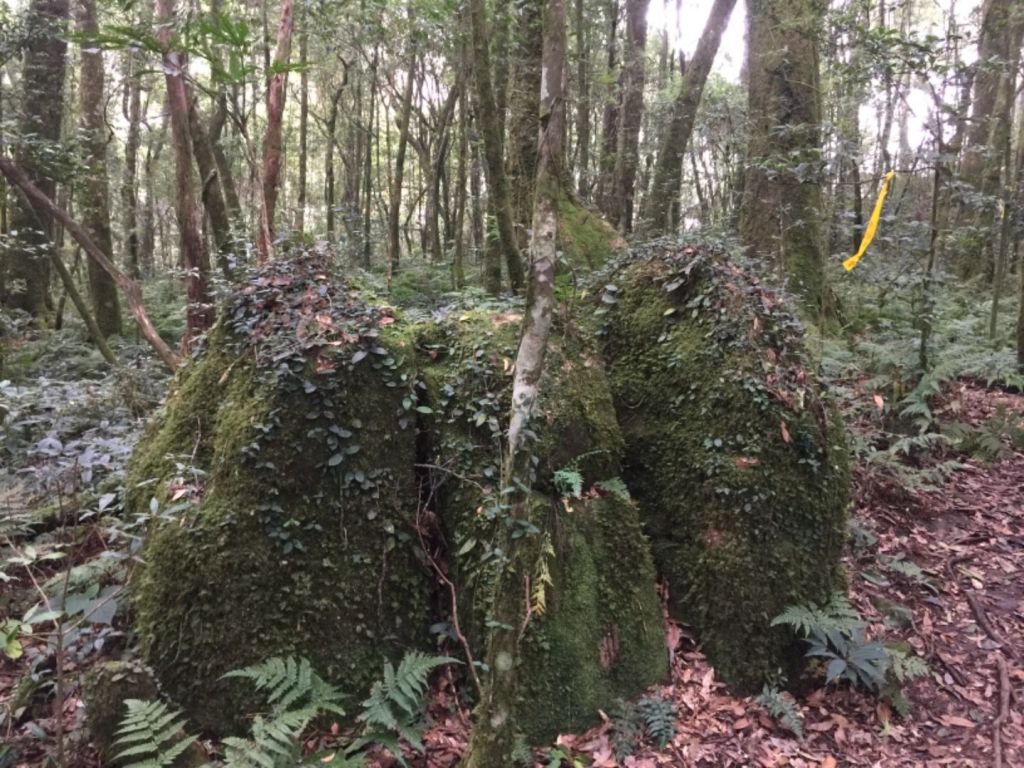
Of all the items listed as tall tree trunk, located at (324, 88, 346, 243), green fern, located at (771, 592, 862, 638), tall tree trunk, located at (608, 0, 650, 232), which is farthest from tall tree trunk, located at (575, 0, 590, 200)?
green fern, located at (771, 592, 862, 638)

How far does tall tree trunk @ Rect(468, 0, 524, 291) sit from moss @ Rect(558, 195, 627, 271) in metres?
1.58

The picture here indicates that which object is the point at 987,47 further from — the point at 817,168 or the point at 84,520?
the point at 84,520

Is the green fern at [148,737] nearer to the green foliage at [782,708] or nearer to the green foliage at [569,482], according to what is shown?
the green foliage at [569,482]

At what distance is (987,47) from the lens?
13.8 m

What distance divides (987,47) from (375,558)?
17.1 metres

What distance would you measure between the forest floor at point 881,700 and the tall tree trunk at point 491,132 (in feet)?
12.9

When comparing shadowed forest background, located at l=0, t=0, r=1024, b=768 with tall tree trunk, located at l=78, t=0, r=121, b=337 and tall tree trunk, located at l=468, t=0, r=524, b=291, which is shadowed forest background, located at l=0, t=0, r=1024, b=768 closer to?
tall tree trunk, located at l=468, t=0, r=524, b=291

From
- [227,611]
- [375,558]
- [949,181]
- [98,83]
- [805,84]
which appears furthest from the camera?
[98,83]

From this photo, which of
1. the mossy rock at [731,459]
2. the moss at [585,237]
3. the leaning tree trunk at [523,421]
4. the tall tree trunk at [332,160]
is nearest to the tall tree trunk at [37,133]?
the tall tree trunk at [332,160]

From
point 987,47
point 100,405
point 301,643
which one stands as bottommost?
point 301,643

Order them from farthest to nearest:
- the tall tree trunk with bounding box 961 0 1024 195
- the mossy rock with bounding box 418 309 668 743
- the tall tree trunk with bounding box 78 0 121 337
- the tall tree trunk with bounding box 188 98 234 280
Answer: the tall tree trunk with bounding box 78 0 121 337, the tall tree trunk with bounding box 188 98 234 280, the tall tree trunk with bounding box 961 0 1024 195, the mossy rock with bounding box 418 309 668 743

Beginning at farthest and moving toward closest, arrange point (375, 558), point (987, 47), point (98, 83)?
point (987, 47) → point (98, 83) → point (375, 558)

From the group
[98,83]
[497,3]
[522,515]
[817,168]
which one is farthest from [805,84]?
[98,83]

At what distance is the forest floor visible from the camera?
3816 mm
